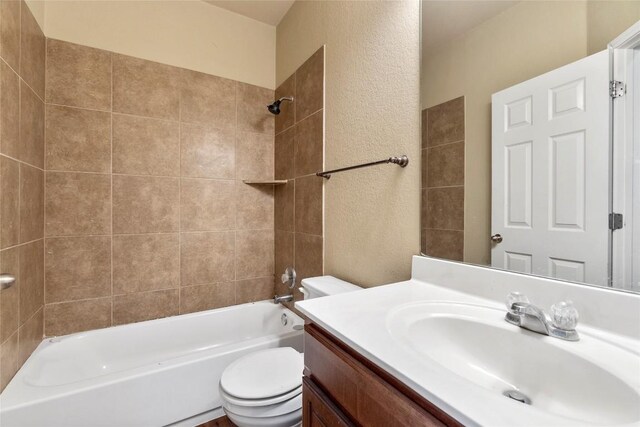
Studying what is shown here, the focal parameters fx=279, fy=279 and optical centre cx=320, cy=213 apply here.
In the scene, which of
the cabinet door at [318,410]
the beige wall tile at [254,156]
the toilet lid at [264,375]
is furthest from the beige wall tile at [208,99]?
the cabinet door at [318,410]

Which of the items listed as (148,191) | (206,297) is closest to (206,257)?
(206,297)

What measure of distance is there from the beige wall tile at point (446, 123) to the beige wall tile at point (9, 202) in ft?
5.34

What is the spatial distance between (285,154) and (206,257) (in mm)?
935

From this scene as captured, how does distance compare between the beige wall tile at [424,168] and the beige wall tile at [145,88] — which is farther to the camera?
the beige wall tile at [145,88]

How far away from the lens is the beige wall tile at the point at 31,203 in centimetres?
127

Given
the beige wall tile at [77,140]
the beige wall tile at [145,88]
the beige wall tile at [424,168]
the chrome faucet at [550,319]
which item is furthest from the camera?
the beige wall tile at [145,88]

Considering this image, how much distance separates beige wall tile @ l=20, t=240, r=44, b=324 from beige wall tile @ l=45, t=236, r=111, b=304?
48 millimetres

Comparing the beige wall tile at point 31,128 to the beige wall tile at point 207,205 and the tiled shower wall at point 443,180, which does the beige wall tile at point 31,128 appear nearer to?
the beige wall tile at point 207,205

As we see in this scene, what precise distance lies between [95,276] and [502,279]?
207cm

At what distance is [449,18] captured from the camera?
0.99m

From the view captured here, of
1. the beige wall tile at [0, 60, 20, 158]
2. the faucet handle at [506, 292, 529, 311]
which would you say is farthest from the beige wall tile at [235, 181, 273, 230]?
the faucet handle at [506, 292, 529, 311]

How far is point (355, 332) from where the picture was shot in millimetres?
603

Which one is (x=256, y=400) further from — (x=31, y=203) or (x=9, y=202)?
(x=31, y=203)

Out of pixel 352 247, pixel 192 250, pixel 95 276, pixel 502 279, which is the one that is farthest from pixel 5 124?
→ pixel 502 279
